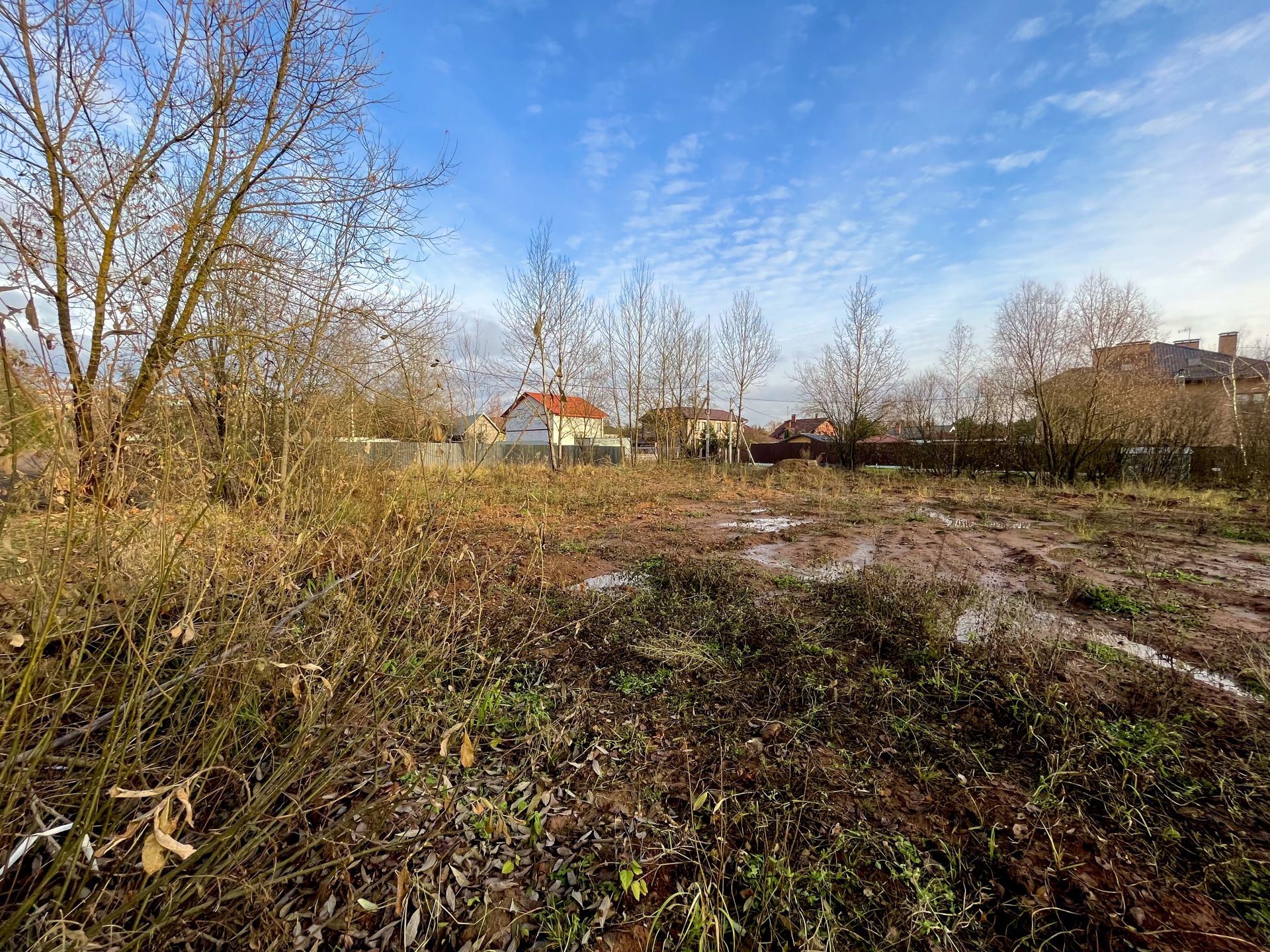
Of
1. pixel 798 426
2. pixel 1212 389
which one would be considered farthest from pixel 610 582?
pixel 798 426

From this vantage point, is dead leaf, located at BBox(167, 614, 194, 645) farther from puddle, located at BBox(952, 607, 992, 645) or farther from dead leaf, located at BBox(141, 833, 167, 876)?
puddle, located at BBox(952, 607, 992, 645)

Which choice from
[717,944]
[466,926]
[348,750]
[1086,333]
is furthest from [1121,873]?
[1086,333]

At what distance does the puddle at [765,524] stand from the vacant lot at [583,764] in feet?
13.0

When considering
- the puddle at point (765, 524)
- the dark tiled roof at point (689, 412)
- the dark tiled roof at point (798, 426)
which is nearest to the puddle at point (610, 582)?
the puddle at point (765, 524)

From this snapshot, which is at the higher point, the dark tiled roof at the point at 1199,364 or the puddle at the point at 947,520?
the dark tiled roof at the point at 1199,364

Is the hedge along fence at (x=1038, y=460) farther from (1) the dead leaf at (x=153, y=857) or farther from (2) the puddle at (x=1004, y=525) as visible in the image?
(1) the dead leaf at (x=153, y=857)

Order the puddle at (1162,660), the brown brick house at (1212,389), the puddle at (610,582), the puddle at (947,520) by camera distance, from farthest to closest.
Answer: the brown brick house at (1212,389)
the puddle at (947,520)
the puddle at (610,582)
the puddle at (1162,660)

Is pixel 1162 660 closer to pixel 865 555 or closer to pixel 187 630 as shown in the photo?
pixel 865 555

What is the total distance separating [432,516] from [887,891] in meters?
2.16

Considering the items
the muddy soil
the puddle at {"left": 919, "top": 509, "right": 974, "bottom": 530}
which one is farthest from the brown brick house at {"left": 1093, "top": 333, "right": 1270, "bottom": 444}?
the puddle at {"left": 919, "top": 509, "right": 974, "bottom": 530}

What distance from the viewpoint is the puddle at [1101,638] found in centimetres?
278

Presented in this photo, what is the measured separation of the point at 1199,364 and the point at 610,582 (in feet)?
91.1

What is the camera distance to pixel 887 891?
1571 millimetres

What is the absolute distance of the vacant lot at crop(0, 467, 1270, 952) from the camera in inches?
53.7
